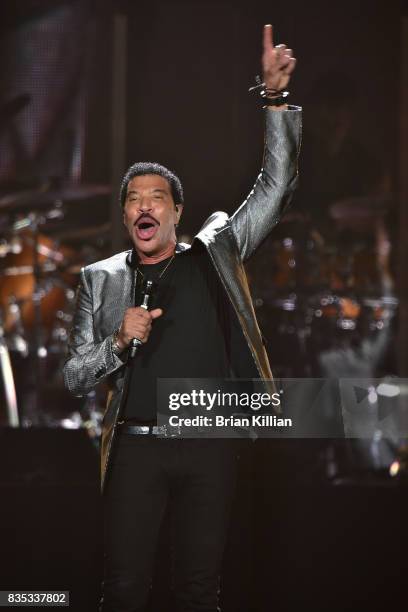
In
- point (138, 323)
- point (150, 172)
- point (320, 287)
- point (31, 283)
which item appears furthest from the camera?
point (31, 283)

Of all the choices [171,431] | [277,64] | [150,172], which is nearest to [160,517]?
[171,431]

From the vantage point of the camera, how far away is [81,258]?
5621 mm

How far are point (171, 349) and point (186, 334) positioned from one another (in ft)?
0.19

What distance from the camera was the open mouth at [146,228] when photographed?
7.42 ft

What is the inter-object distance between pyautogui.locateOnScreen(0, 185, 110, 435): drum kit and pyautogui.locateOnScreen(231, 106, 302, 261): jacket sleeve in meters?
3.11

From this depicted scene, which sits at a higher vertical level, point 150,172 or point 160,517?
point 150,172

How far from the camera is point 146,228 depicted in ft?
7.47

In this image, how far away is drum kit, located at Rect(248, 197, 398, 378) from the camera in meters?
5.26

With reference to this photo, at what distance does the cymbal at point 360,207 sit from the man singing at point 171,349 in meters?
3.20

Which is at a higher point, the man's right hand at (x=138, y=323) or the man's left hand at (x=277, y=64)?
the man's left hand at (x=277, y=64)

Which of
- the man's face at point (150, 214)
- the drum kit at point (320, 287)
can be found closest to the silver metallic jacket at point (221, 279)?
the man's face at point (150, 214)

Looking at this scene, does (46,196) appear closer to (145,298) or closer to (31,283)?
(31,283)

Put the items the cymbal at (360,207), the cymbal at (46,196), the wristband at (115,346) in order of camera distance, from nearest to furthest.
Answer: the wristband at (115,346) < the cymbal at (46,196) < the cymbal at (360,207)

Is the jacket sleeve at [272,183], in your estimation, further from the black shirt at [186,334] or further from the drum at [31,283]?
the drum at [31,283]
